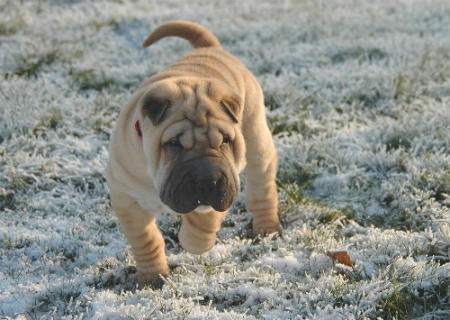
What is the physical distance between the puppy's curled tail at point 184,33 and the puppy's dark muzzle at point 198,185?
1711 mm

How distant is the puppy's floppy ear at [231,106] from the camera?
232 centimetres

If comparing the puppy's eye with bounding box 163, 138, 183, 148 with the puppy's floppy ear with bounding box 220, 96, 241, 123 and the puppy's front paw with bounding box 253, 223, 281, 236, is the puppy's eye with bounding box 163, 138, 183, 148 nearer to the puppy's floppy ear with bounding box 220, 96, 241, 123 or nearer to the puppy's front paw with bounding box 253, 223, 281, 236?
the puppy's floppy ear with bounding box 220, 96, 241, 123

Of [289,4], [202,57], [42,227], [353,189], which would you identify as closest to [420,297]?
[353,189]

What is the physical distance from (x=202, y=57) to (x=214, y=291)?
1.64 metres

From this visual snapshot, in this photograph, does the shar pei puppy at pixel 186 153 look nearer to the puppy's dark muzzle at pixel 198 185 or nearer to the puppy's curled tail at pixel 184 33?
the puppy's dark muzzle at pixel 198 185

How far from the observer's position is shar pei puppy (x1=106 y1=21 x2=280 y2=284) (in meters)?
2.10

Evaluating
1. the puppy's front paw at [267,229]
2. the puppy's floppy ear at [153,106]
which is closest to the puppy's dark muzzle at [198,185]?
the puppy's floppy ear at [153,106]

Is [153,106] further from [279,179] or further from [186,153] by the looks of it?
[279,179]

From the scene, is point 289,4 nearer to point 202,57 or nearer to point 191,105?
point 202,57

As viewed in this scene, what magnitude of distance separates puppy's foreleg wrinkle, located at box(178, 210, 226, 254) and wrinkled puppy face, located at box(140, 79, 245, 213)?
1.14ft

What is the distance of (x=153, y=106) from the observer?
85.1 inches

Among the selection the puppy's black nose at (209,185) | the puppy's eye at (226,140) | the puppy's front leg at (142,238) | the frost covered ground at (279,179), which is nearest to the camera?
the puppy's black nose at (209,185)

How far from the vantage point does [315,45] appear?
21.0 ft

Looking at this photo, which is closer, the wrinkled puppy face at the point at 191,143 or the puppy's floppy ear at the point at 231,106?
the wrinkled puppy face at the point at 191,143
